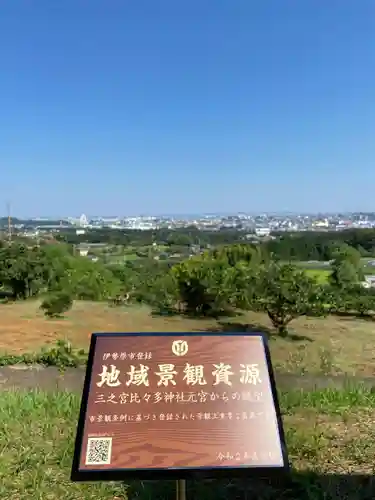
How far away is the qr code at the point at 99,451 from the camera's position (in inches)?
60.9

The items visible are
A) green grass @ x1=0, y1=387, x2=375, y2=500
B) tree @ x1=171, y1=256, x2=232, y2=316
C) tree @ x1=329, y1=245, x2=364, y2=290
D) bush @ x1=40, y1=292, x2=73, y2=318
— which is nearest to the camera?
green grass @ x1=0, y1=387, x2=375, y2=500

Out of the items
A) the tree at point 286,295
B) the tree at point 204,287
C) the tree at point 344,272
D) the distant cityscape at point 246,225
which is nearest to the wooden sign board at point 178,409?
the tree at point 286,295

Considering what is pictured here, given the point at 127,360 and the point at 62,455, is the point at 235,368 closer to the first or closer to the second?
the point at 127,360

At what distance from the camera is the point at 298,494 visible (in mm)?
2330

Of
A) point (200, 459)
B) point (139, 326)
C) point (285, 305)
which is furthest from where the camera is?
point (139, 326)

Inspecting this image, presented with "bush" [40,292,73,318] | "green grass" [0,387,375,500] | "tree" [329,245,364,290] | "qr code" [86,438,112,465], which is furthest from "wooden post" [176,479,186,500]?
"tree" [329,245,364,290]

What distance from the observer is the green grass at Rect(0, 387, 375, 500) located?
2.32 m

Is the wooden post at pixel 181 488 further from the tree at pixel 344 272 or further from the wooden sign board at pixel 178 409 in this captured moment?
the tree at pixel 344 272

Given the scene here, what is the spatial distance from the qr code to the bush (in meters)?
7.35

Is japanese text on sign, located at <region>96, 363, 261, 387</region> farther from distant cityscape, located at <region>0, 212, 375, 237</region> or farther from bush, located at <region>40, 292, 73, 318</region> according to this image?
distant cityscape, located at <region>0, 212, 375, 237</region>

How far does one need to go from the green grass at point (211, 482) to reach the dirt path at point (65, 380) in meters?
0.50

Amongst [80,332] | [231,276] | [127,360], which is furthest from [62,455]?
[231,276]

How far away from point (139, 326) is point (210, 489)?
5.96 meters

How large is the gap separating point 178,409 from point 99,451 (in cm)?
27
